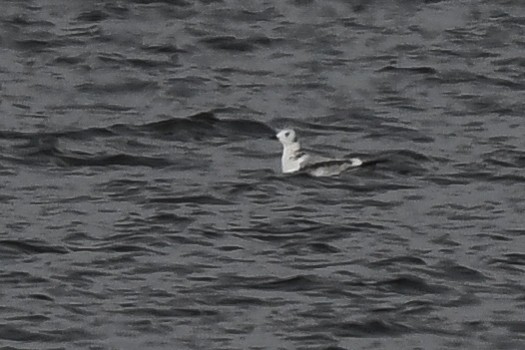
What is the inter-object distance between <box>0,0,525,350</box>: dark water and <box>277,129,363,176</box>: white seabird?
0.32 ft

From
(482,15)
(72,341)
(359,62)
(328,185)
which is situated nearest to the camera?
(72,341)

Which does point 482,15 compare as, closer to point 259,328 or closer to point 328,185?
point 328,185

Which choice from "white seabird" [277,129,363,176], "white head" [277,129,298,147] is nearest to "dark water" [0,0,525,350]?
"white seabird" [277,129,363,176]

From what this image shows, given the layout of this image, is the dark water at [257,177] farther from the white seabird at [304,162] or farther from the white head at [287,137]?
the white head at [287,137]

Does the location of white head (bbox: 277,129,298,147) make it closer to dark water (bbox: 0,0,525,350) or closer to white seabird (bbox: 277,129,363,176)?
white seabird (bbox: 277,129,363,176)

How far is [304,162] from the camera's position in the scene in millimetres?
18469

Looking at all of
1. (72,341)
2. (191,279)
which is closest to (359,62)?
(191,279)

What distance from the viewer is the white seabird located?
60.2 ft

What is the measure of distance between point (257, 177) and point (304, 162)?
44 cm

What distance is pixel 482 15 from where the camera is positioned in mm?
24375

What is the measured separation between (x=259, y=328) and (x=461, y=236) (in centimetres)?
281

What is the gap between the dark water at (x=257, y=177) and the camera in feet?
49.0

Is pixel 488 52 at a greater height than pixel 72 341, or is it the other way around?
pixel 488 52

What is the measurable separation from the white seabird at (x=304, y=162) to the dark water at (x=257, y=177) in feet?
0.32
